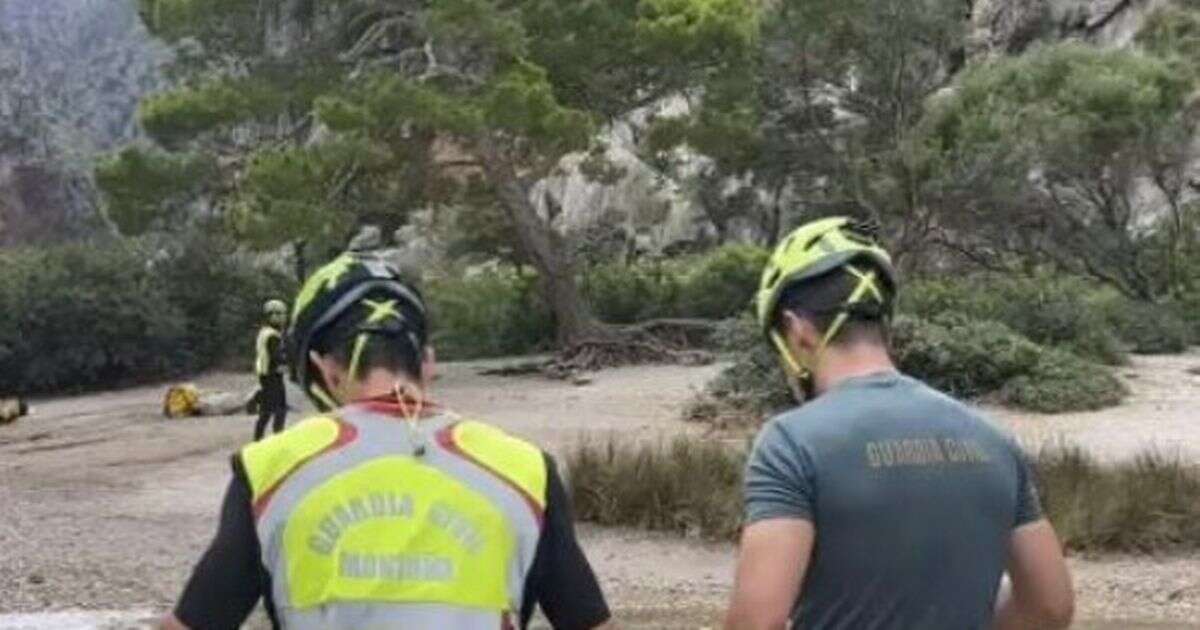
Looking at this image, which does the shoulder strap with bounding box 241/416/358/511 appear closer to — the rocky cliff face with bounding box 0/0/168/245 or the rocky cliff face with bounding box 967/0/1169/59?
the rocky cliff face with bounding box 967/0/1169/59

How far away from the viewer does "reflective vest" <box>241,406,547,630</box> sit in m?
2.41

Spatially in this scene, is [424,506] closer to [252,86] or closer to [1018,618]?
[1018,618]

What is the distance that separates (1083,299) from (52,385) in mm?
15944

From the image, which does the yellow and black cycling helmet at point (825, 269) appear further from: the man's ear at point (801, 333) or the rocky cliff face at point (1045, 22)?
the rocky cliff face at point (1045, 22)

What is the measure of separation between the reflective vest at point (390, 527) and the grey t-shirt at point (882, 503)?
1.27 ft

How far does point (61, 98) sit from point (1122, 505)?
5191cm

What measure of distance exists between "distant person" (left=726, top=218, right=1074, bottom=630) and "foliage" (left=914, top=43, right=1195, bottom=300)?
27425mm

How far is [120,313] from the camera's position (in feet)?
96.5

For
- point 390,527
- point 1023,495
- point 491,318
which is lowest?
point 491,318

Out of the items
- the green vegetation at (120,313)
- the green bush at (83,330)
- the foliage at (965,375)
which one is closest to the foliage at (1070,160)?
the foliage at (965,375)

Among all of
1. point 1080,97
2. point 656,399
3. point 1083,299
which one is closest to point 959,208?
point 1080,97

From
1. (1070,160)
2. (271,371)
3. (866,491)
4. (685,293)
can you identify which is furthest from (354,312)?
(685,293)

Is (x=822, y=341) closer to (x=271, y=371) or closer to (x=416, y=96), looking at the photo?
(x=271, y=371)

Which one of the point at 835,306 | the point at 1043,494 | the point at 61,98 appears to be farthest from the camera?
the point at 61,98
